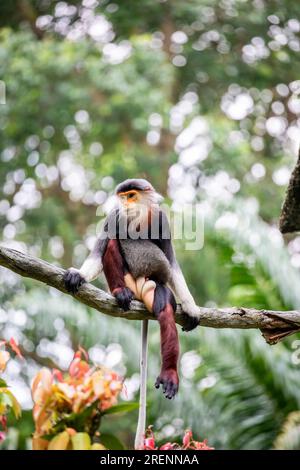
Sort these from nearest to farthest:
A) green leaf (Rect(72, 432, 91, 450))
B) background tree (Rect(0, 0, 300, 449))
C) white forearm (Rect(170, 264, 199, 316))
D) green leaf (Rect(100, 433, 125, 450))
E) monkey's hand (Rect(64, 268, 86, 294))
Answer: monkey's hand (Rect(64, 268, 86, 294)), green leaf (Rect(72, 432, 91, 450)), white forearm (Rect(170, 264, 199, 316)), green leaf (Rect(100, 433, 125, 450)), background tree (Rect(0, 0, 300, 449))

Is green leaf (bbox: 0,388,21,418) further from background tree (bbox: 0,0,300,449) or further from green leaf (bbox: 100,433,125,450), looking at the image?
background tree (bbox: 0,0,300,449)

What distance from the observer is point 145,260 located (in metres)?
4.10

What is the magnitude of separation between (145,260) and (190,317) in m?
0.43

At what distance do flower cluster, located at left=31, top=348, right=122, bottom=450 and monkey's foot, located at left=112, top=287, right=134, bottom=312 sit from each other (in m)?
0.45

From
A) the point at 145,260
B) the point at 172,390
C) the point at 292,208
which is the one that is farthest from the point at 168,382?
the point at 292,208

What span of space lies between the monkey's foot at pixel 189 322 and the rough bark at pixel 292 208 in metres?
1.00

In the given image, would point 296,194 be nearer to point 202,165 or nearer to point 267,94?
point 202,165

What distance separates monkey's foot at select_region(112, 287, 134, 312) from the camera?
12.2ft

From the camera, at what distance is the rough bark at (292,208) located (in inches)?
171

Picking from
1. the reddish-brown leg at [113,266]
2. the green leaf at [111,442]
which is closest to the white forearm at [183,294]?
the reddish-brown leg at [113,266]

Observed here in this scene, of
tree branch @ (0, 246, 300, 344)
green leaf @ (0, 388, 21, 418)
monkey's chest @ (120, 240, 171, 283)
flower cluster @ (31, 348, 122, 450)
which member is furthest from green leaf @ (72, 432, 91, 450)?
monkey's chest @ (120, 240, 171, 283)

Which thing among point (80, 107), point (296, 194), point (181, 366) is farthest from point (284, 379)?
point (80, 107)

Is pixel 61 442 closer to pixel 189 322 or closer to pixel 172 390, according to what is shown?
pixel 172 390

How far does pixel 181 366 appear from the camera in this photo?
26.5 feet
